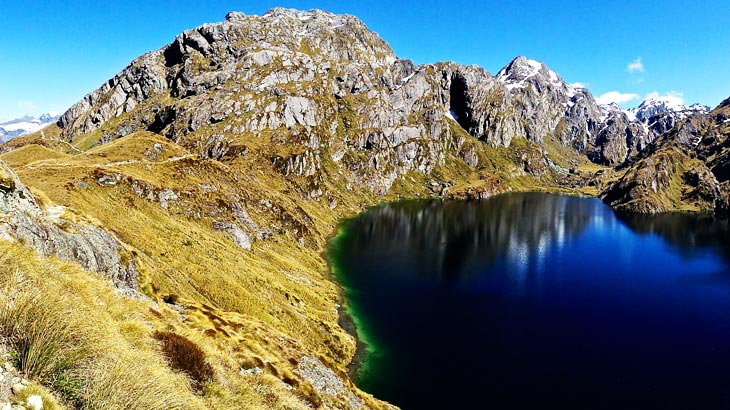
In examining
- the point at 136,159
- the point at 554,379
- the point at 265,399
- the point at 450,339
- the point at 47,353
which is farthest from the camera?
the point at 136,159

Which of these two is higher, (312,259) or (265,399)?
(265,399)

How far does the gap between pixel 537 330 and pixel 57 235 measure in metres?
97.2

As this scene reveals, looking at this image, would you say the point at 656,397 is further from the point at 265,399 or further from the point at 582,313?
the point at 265,399

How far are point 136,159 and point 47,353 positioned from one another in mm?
150612

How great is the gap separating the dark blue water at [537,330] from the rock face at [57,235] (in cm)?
4779

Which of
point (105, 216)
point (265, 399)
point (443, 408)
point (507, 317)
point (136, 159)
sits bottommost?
point (443, 408)

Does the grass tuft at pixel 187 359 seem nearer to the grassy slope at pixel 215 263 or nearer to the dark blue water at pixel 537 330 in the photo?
the grassy slope at pixel 215 263

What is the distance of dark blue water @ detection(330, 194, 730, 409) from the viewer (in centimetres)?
7294

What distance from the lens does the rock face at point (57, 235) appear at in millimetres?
30797

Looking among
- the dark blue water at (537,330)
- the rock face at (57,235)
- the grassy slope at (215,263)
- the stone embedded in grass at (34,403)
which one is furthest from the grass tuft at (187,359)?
the dark blue water at (537,330)

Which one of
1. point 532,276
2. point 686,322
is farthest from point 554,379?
point 532,276

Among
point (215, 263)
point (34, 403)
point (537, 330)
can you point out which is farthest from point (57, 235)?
point (537, 330)

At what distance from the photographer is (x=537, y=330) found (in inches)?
3797

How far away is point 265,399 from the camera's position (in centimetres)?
2498
